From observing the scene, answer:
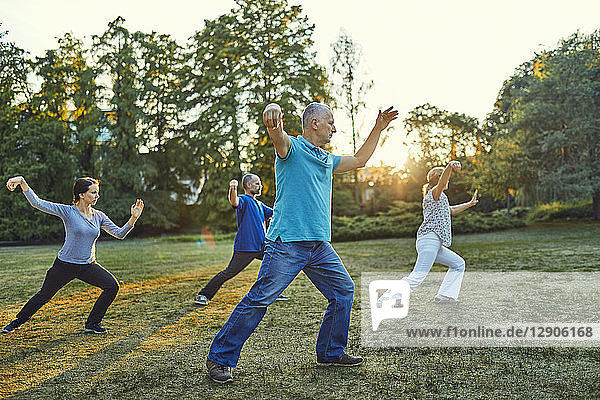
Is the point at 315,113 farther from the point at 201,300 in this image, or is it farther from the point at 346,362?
the point at 201,300

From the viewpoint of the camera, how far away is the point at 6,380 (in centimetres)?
410

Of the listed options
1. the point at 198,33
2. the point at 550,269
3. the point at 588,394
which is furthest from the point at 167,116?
the point at 588,394

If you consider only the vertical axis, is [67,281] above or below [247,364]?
above

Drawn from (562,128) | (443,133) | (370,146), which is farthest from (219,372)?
(443,133)

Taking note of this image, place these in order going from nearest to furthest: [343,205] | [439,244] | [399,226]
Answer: [439,244] → [399,226] → [343,205]

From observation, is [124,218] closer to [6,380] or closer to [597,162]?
[597,162]

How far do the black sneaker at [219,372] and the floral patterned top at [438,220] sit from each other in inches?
141

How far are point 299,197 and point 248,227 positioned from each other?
3.40 m

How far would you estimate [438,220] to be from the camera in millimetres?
6805

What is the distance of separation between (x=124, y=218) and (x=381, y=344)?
3044cm

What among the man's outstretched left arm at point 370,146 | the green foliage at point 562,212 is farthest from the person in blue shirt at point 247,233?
the green foliage at point 562,212

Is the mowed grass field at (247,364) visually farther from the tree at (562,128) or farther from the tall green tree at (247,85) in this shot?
the tall green tree at (247,85)

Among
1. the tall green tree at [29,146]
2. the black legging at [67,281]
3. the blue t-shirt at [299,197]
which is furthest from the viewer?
the tall green tree at [29,146]

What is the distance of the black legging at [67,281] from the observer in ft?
18.5
